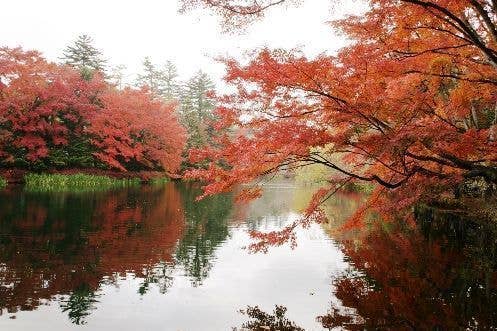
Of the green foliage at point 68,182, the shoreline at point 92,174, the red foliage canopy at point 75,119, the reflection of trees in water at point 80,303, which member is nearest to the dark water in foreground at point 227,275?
the reflection of trees in water at point 80,303

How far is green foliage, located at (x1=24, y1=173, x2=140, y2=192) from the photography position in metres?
27.8

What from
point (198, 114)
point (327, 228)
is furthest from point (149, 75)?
point (327, 228)

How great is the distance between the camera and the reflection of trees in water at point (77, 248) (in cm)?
740

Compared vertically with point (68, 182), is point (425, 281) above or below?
below

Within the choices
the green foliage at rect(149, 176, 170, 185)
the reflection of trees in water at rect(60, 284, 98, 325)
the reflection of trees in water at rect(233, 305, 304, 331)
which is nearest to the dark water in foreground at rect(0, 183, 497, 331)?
the reflection of trees in water at rect(60, 284, 98, 325)

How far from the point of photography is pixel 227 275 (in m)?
9.04

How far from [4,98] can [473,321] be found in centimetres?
3086

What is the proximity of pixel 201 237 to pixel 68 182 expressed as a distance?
2008 cm

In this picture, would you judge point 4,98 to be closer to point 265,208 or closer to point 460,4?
point 265,208

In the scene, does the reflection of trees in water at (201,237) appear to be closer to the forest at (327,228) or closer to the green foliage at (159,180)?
the forest at (327,228)

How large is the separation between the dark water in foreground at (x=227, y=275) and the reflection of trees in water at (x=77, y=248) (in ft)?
0.09

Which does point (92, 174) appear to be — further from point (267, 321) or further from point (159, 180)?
point (267, 321)

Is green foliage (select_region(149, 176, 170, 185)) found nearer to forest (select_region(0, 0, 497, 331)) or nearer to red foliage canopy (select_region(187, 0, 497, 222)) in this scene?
forest (select_region(0, 0, 497, 331))

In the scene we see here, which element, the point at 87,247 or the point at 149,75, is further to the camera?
the point at 149,75
